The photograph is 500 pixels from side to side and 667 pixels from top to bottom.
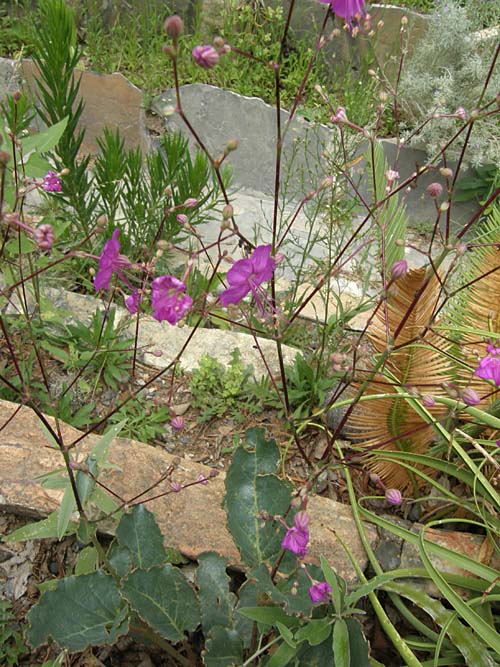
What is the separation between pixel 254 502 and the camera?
4.59 feet

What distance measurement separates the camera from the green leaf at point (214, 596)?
1.32 m

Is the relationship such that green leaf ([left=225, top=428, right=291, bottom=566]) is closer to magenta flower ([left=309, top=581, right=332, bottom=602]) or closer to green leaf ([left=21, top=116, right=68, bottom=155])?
magenta flower ([left=309, top=581, right=332, bottom=602])

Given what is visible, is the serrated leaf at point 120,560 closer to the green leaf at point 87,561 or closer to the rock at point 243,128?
the green leaf at point 87,561

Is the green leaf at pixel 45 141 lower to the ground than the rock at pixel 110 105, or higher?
higher

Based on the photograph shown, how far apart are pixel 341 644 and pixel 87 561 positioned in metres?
0.58

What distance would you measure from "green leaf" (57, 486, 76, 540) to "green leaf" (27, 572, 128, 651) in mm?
108

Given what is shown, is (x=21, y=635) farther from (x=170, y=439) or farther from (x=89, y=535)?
(x=170, y=439)

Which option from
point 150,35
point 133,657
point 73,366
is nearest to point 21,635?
point 133,657

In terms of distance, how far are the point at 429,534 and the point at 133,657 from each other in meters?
0.80

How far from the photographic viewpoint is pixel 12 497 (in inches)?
62.8

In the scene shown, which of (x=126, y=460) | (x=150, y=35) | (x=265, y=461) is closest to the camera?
(x=265, y=461)

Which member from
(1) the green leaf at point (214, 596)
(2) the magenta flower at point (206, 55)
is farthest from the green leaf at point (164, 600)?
(2) the magenta flower at point (206, 55)

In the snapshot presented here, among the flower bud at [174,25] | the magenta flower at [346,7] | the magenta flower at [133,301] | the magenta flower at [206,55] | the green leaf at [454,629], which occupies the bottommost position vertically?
the green leaf at [454,629]

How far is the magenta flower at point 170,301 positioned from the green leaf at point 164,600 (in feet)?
1.71
